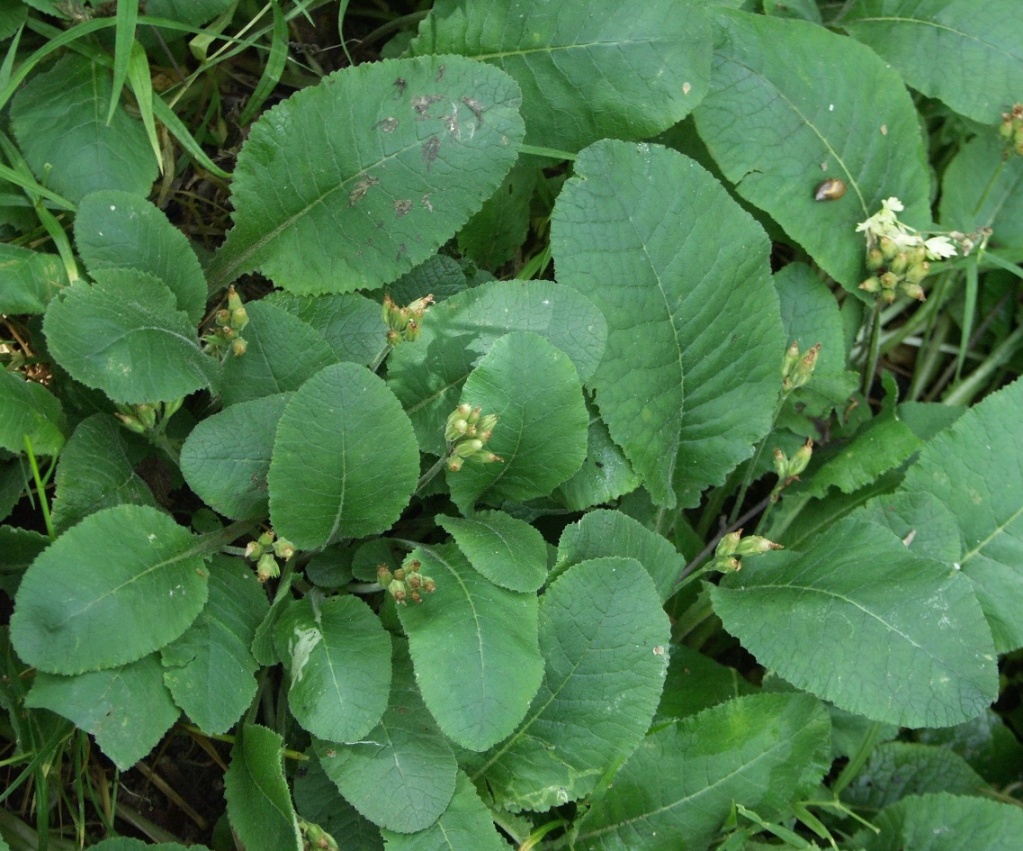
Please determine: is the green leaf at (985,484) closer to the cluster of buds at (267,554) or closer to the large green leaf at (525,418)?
the large green leaf at (525,418)

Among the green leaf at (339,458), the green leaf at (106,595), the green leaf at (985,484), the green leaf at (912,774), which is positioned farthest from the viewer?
the green leaf at (912,774)

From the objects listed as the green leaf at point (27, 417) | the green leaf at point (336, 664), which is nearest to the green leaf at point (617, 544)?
the green leaf at point (336, 664)

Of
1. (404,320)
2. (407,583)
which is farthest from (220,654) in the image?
(404,320)

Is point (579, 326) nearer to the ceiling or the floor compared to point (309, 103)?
nearer to the floor

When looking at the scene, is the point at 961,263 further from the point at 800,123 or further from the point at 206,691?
the point at 206,691

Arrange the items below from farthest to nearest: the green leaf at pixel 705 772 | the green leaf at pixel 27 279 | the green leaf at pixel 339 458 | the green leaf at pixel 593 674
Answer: the green leaf at pixel 705 772 → the green leaf at pixel 593 674 → the green leaf at pixel 27 279 → the green leaf at pixel 339 458

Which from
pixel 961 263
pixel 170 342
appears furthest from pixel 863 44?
pixel 170 342

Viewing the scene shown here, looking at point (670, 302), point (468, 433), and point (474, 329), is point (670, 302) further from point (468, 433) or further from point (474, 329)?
point (468, 433)
